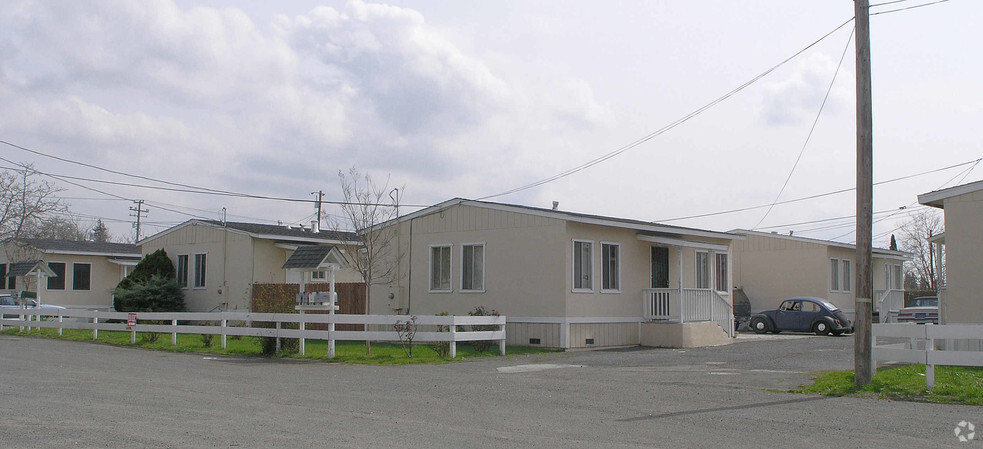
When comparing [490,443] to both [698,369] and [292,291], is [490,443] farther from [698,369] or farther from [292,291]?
[292,291]

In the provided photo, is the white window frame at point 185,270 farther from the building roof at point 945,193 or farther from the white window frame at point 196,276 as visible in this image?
the building roof at point 945,193

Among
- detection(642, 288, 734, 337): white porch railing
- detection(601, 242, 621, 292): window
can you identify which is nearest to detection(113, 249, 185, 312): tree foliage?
detection(601, 242, 621, 292): window

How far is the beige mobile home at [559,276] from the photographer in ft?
71.3

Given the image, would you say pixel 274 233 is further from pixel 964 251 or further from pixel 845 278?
pixel 845 278

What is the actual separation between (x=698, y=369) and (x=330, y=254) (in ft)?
28.3

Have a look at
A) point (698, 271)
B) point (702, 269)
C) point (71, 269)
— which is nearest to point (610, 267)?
point (698, 271)

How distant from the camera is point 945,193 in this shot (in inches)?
671

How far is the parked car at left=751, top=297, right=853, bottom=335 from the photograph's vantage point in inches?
1160

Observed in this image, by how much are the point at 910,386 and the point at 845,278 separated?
25.6 m

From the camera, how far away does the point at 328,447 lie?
317 inches

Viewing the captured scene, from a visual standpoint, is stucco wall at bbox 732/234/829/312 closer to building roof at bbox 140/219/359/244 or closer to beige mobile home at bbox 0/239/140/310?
building roof at bbox 140/219/359/244

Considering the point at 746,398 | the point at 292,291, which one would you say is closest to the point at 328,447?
the point at 746,398

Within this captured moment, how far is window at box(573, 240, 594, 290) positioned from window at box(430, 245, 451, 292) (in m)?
3.84

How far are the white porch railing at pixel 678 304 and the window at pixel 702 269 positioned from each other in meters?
1.25
